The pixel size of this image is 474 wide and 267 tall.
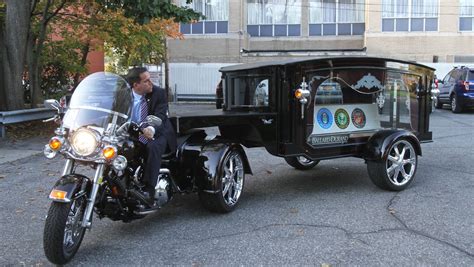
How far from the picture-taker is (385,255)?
14.3 ft

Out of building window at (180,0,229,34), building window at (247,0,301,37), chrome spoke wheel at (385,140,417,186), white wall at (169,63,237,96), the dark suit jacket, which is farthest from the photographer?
building window at (247,0,301,37)

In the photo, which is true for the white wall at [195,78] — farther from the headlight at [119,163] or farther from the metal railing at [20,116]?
the headlight at [119,163]

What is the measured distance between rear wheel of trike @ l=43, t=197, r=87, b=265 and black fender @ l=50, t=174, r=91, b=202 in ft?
0.25

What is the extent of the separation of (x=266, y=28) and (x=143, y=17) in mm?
22028

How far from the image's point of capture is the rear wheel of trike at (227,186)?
5430mm

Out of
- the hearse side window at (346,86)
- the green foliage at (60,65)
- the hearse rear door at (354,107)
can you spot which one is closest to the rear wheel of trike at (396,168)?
the hearse rear door at (354,107)

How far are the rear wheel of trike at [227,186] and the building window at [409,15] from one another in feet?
89.7

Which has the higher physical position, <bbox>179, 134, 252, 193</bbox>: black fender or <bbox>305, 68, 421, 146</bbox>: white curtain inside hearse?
<bbox>305, 68, 421, 146</bbox>: white curtain inside hearse

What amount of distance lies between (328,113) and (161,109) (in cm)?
257

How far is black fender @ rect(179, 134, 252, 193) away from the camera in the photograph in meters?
5.38

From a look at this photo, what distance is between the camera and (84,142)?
13.6 ft

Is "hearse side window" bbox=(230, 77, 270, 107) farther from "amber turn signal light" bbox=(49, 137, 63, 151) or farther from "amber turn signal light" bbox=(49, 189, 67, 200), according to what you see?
"amber turn signal light" bbox=(49, 189, 67, 200)

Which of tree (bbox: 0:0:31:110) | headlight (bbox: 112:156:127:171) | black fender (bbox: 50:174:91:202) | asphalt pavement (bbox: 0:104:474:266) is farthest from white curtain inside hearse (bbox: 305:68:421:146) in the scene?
tree (bbox: 0:0:31:110)

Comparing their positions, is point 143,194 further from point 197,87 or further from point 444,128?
point 197,87
